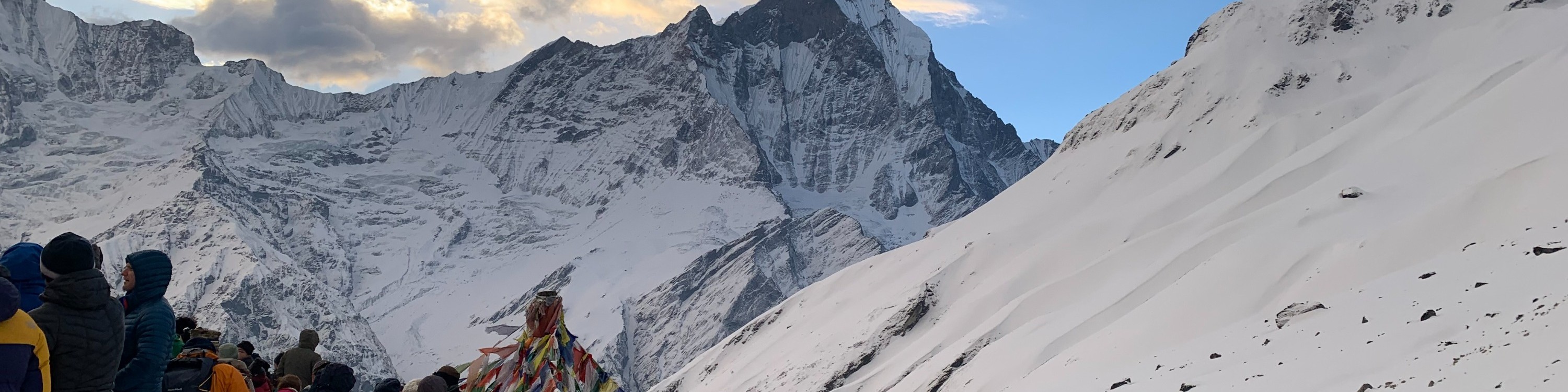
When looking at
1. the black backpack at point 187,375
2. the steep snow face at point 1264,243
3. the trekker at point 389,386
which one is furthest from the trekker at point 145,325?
the steep snow face at point 1264,243

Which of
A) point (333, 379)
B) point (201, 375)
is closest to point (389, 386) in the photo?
point (333, 379)

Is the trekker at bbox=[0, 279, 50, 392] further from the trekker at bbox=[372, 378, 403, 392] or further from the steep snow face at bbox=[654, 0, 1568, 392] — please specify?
the steep snow face at bbox=[654, 0, 1568, 392]

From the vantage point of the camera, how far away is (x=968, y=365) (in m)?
43.1

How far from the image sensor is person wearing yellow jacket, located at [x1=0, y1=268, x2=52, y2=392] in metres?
6.38

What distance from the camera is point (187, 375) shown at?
859cm

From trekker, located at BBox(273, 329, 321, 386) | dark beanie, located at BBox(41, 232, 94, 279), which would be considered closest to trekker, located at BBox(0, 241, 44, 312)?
dark beanie, located at BBox(41, 232, 94, 279)

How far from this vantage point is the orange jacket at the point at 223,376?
870 centimetres

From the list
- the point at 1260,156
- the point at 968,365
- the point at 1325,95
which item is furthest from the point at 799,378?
the point at 1325,95

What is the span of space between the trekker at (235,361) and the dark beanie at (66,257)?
1.80 m

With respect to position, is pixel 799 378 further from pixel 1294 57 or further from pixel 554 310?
pixel 554 310

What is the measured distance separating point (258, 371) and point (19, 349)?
5167 mm

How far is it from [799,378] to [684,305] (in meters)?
116

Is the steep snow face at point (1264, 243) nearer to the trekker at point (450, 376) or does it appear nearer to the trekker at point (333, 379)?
the trekker at point (450, 376)

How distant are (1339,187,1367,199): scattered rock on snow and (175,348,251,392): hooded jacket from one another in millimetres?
38884
